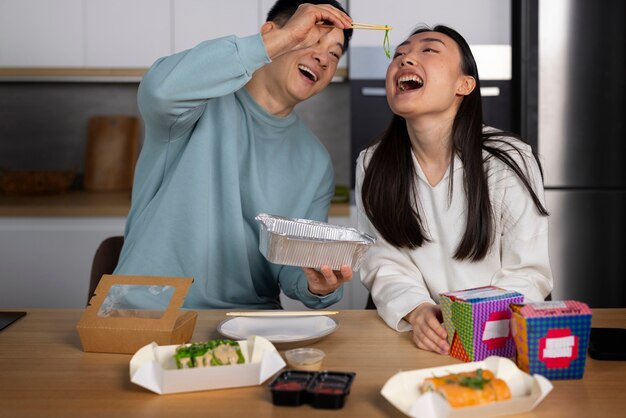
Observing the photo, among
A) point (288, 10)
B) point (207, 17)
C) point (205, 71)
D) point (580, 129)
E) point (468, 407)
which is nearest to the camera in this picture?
point (468, 407)

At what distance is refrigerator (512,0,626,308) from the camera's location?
10.0ft

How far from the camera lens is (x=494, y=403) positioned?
3.38 feet

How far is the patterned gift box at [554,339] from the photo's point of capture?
3.87ft

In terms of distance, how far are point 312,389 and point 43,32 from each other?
2825 millimetres

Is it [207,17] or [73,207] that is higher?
[207,17]

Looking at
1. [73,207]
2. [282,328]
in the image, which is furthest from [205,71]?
[73,207]

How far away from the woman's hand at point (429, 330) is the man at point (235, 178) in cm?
32

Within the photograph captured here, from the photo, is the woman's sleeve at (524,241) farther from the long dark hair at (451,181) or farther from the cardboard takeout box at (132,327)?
the cardboard takeout box at (132,327)

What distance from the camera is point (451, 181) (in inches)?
70.4

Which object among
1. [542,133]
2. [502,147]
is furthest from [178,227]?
[542,133]

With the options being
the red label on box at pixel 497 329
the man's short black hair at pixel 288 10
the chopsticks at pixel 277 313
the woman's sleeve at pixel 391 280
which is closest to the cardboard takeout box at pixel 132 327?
the chopsticks at pixel 277 313

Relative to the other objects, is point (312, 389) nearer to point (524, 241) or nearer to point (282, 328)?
point (282, 328)

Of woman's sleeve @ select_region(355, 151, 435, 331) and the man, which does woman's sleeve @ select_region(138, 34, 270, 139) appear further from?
woman's sleeve @ select_region(355, 151, 435, 331)

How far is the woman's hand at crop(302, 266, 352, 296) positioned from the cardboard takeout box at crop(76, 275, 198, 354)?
0.88 ft
